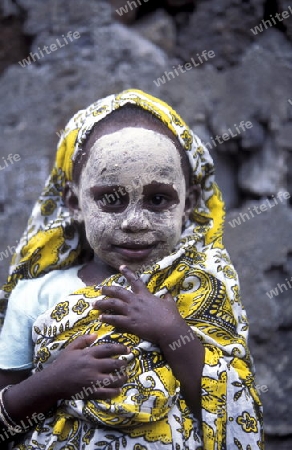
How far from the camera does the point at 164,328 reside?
1.68 meters

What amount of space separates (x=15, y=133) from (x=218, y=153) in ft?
2.95

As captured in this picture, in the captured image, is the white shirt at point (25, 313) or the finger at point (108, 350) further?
the white shirt at point (25, 313)

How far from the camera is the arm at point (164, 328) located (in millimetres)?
1680

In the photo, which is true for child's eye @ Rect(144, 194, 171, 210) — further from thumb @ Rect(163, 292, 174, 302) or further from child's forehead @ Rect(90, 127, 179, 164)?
thumb @ Rect(163, 292, 174, 302)

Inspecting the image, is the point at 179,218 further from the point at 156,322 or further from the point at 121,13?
the point at 121,13

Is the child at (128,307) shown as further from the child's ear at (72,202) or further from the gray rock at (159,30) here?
the gray rock at (159,30)

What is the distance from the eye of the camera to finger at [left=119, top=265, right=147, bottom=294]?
175 cm

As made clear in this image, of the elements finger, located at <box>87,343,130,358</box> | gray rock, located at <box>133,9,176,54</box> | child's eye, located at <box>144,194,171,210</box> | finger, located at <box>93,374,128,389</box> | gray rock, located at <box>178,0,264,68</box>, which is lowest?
finger, located at <box>93,374,128,389</box>

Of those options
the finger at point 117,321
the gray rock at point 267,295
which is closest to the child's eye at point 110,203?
the finger at point 117,321

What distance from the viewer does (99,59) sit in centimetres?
293

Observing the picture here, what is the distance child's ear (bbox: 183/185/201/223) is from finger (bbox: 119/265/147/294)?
1.04 ft

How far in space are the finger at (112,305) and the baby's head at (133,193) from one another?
159 mm

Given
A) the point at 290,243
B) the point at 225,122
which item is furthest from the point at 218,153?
the point at 290,243

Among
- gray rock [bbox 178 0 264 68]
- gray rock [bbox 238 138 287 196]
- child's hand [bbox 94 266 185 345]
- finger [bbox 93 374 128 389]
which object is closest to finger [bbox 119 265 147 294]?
child's hand [bbox 94 266 185 345]
